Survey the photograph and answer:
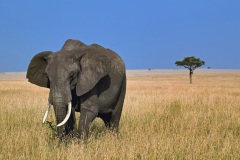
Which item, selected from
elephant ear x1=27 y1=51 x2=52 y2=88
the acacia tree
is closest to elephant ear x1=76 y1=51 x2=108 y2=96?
elephant ear x1=27 y1=51 x2=52 y2=88

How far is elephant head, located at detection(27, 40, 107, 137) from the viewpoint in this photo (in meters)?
5.51

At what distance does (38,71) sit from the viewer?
6719mm

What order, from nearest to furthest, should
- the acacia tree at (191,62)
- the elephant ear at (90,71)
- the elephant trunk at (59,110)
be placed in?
the elephant trunk at (59,110), the elephant ear at (90,71), the acacia tree at (191,62)

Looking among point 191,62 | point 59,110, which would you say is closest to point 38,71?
point 59,110

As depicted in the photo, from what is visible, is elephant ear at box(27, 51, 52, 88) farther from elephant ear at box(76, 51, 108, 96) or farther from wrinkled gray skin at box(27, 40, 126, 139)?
elephant ear at box(76, 51, 108, 96)

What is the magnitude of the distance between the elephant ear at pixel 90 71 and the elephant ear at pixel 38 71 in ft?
3.31

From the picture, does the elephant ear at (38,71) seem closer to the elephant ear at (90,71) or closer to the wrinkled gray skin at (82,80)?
the wrinkled gray skin at (82,80)

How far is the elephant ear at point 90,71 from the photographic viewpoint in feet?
19.3

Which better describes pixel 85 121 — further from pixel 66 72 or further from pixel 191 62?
pixel 191 62

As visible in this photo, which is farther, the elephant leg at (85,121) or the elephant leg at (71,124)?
the elephant leg at (71,124)

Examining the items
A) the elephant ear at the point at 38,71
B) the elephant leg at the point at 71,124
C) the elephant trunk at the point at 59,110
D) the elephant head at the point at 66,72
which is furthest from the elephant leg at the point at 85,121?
the elephant ear at the point at 38,71

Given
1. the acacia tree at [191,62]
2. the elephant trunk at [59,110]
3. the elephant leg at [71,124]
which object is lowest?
the elephant leg at [71,124]

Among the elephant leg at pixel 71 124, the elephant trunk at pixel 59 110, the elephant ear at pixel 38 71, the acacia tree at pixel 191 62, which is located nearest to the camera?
the elephant trunk at pixel 59 110

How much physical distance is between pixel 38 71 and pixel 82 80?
52.6 inches
